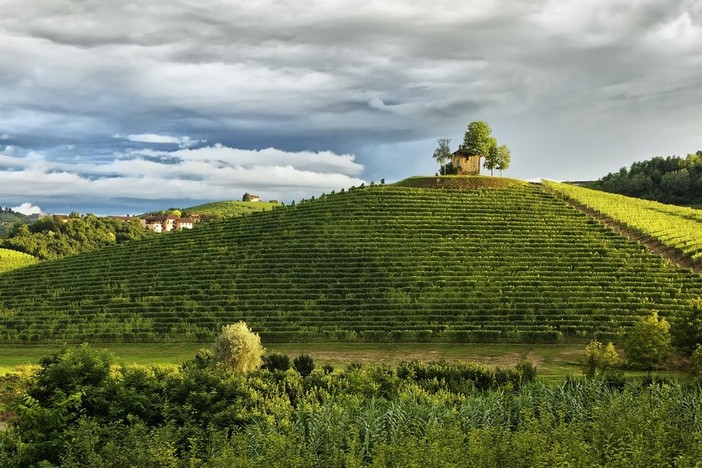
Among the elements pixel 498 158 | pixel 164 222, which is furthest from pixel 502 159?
pixel 164 222

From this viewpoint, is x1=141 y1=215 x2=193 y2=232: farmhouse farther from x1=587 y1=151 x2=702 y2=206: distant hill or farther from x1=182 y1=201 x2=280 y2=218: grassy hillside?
x1=587 y1=151 x2=702 y2=206: distant hill

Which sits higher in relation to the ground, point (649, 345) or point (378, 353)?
point (649, 345)

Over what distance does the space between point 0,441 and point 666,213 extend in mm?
73095

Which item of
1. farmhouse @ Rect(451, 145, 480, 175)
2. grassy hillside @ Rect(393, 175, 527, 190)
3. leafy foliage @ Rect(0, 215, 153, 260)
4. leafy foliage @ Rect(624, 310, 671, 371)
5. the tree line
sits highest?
farmhouse @ Rect(451, 145, 480, 175)

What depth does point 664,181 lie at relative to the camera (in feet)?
331

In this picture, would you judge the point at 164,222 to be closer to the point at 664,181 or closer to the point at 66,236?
the point at 66,236

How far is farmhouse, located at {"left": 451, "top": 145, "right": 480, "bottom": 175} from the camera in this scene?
261 feet

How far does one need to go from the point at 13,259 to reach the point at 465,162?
70.7 m

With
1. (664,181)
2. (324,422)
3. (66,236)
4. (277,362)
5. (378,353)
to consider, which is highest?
(664,181)

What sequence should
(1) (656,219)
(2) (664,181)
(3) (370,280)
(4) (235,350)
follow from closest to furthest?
1. (4) (235,350)
2. (3) (370,280)
3. (1) (656,219)
4. (2) (664,181)

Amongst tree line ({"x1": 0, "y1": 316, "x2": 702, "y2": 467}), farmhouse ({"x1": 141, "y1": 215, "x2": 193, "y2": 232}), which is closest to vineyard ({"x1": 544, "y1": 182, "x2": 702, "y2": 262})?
tree line ({"x1": 0, "y1": 316, "x2": 702, "y2": 467})

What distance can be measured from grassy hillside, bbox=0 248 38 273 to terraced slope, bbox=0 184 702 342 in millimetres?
25273

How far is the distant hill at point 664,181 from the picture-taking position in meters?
97.9

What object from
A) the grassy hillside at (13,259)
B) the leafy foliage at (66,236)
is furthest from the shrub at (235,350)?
the leafy foliage at (66,236)
